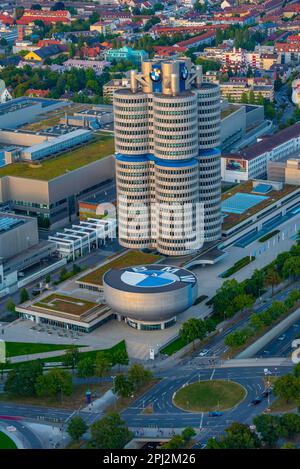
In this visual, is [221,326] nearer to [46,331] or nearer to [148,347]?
[148,347]

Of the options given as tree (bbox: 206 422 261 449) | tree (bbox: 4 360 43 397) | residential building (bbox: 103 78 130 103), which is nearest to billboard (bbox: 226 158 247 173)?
residential building (bbox: 103 78 130 103)

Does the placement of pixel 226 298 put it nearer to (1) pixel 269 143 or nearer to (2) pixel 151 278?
(2) pixel 151 278

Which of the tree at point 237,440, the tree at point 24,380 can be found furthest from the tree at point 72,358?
the tree at point 237,440

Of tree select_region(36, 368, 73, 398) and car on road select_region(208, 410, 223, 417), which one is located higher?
tree select_region(36, 368, 73, 398)

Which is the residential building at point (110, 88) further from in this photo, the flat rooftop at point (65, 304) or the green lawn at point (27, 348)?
the green lawn at point (27, 348)

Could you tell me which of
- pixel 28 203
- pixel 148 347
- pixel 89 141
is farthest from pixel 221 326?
pixel 89 141

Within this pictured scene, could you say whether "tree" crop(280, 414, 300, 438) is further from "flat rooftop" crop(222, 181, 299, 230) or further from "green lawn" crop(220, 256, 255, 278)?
"flat rooftop" crop(222, 181, 299, 230)

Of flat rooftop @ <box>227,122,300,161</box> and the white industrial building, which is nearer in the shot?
the white industrial building
